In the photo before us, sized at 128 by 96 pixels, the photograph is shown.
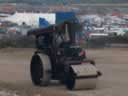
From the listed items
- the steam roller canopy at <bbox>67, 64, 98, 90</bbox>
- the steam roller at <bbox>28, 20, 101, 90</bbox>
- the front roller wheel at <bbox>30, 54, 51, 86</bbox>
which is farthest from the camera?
the front roller wheel at <bbox>30, 54, 51, 86</bbox>

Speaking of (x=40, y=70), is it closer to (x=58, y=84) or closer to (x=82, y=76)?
(x=58, y=84)

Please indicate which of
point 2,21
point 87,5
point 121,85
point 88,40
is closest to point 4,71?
point 121,85

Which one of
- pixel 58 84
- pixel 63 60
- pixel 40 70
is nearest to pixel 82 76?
pixel 63 60

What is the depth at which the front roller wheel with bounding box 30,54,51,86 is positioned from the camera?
24922mm

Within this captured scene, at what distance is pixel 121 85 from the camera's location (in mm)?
25328

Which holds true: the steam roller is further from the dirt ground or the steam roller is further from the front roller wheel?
the dirt ground

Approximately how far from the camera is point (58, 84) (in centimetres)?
2600

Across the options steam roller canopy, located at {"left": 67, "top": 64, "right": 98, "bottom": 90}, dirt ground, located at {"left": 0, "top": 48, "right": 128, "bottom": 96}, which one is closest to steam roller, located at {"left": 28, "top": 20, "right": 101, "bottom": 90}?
steam roller canopy, located at {"left": 67, "top": 64, "right": 98, "bottom": 90}

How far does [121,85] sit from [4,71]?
7.43m

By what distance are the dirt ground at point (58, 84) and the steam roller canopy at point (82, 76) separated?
0.28 meters

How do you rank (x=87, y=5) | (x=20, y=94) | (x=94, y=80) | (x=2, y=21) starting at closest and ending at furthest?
(x=20, y=94), (x=94, y=80), (x=2, y=21), (x=87, y=5)

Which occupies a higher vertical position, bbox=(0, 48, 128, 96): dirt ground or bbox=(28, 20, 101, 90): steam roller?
bbox=(28, 20, 101, 90): steam roller

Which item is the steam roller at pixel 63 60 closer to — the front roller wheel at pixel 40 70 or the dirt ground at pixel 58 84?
the front roller wheel at pixel 40 70

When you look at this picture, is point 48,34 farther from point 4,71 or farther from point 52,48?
point 4,71
